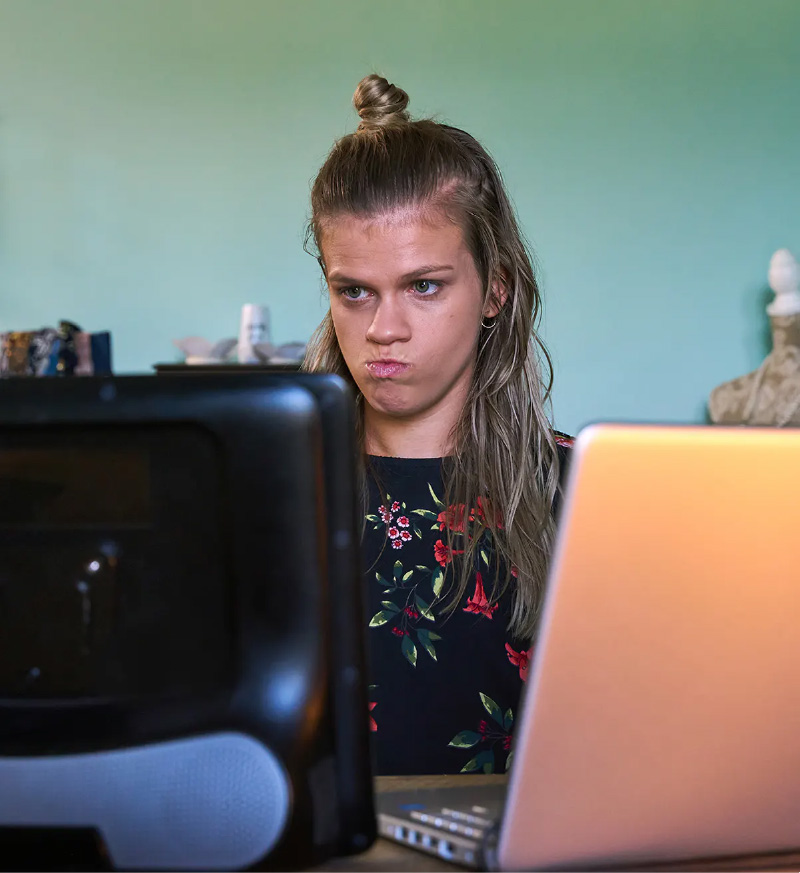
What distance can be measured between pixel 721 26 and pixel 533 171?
0.72 metres

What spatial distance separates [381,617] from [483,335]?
0.39 metres

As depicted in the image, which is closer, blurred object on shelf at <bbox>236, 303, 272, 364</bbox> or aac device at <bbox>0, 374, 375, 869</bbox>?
aac device at <bbox>0, 374, 375, 869</bbox>

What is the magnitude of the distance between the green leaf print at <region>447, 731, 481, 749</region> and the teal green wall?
204 cm

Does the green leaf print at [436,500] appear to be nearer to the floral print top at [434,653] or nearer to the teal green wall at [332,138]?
the floral print top at [434,653]

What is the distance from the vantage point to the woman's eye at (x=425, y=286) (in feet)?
3.79

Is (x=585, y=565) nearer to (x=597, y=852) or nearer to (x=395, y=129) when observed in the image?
(x=597, y=852)

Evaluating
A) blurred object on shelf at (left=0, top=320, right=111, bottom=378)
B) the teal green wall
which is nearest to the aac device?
blurred object on shelf at (left=0, top=320, right=111, bottom=378)

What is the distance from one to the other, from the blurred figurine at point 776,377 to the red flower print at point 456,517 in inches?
66.7

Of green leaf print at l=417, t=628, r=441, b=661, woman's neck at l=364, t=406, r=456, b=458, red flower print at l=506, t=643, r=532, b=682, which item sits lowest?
red flower print at l=506, t=643, r=532, b=682

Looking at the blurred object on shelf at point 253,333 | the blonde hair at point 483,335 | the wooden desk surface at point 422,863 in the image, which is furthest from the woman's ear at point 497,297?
the blurred object on shelf at point 253,333

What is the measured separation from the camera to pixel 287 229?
9.96ft

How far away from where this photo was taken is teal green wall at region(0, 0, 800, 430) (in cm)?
303

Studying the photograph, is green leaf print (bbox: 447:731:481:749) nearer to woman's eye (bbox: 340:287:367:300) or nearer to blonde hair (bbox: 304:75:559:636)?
blonde hair (bbox: 304:75:559:636)

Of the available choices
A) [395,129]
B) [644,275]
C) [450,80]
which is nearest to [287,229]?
[450,80]
